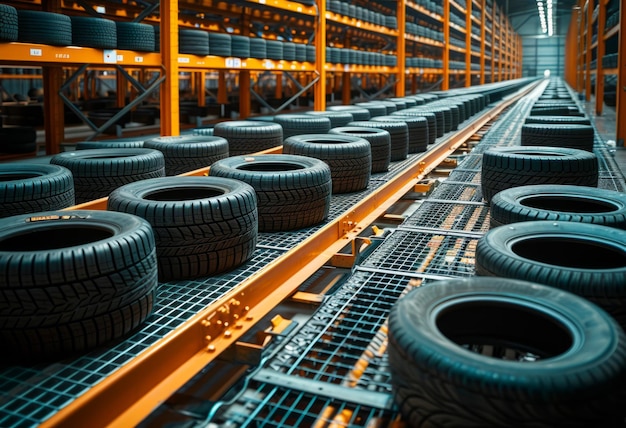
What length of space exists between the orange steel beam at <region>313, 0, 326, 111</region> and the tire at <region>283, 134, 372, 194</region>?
6360mm

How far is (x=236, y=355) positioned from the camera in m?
2.61

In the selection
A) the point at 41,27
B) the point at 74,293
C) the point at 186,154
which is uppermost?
the point at 41,27

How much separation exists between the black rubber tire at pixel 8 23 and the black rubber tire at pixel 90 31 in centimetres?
93

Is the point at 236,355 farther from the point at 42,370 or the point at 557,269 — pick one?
the point at 557,269

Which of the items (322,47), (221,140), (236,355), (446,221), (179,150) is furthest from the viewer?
(322,47)

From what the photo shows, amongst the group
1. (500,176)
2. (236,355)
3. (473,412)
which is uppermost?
(500,176)

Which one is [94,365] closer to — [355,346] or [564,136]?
[355,346]

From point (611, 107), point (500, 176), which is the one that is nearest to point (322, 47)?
point (500, 176)

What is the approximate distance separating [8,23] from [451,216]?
13.3 ft

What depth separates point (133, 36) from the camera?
671cm

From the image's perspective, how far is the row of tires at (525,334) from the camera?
5.14ft

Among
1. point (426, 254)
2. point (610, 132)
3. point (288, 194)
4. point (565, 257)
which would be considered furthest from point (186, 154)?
point (610, 132)

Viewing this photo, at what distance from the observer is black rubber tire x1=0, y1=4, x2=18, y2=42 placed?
16.9ft

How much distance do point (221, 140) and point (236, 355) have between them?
322cm
